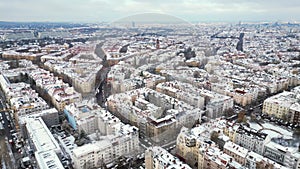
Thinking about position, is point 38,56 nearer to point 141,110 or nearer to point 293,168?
point 141,110

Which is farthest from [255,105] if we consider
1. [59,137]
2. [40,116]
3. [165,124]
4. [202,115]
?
[40,116]

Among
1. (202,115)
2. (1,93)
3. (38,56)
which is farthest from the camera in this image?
(38,56)

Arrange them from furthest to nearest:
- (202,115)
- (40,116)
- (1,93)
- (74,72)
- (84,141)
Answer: (74,72), (1,93), (202,115), (40,116), (84,141)

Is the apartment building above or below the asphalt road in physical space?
above

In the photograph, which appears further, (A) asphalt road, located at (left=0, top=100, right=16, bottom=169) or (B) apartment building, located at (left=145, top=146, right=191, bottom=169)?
(A) asphalt road, located at (left=0, top=100, right=16, bottom=169)

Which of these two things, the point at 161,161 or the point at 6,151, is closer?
the point at 161,161

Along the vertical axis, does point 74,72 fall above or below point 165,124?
above

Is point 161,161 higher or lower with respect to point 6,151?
higher

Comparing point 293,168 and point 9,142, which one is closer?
point 293,168

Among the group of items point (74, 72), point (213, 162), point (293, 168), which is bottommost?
point (293, 168)

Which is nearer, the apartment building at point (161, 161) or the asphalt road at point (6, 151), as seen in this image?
the apartment building at point (161, 161)

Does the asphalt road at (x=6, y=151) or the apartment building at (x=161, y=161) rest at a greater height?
the apartment building at (x=161, y=161)
